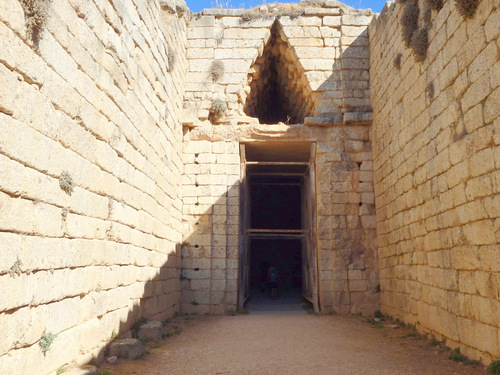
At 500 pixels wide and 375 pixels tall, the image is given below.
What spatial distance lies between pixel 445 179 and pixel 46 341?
505 centimetres

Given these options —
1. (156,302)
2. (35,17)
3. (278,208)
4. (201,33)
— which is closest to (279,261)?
(278,208)

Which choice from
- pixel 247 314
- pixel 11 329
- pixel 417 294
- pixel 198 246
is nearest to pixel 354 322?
pixel 417 294

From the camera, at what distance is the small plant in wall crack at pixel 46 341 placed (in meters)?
3.49

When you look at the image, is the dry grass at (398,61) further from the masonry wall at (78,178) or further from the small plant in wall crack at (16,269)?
the small plant in wall crack at (16,269)

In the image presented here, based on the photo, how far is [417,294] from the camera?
6.66m

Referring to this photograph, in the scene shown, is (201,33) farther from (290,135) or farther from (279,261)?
(279,261)

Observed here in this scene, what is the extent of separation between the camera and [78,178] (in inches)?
165

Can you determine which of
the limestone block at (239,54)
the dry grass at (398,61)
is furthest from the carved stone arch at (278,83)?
the dry grass at (398,61)

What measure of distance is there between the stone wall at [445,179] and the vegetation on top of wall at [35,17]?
14.5 ft

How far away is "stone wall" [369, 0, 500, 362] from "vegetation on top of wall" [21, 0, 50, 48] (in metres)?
4.41

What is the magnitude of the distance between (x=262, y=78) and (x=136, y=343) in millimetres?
7852

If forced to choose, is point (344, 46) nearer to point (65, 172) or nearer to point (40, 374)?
point (65, 172)

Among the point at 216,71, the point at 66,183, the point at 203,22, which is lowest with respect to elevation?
the point at 66,183

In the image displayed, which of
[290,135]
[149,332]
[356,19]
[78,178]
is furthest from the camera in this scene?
[356,19]
